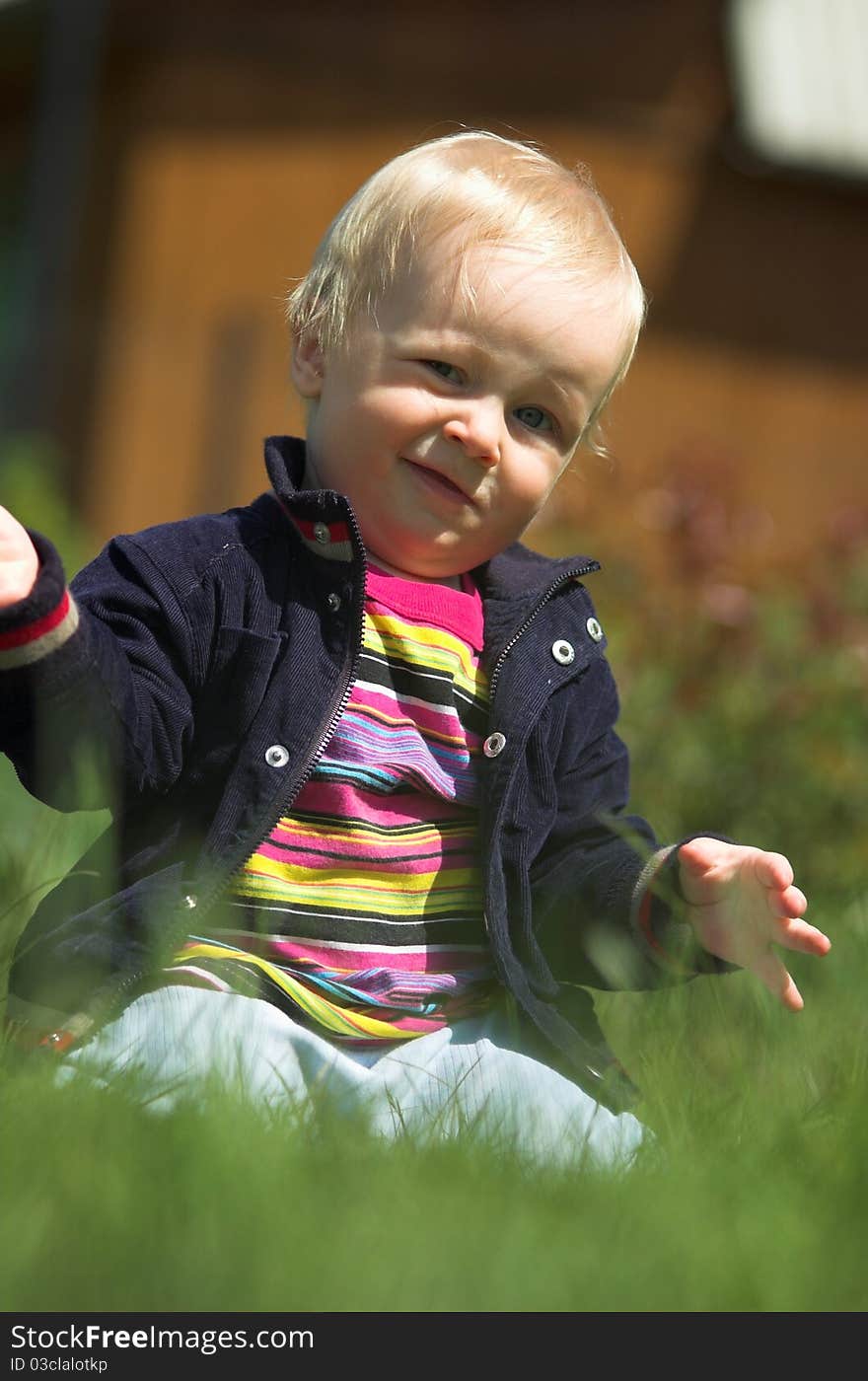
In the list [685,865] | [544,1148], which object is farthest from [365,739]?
[544,1148]

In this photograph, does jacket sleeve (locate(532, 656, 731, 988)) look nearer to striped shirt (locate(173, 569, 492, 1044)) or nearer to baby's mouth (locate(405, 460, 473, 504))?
striped shirt (locate(173, 569, 492, 1044))

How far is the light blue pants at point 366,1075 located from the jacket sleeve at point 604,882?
0.74 ft

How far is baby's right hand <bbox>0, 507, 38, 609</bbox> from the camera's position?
1.74 meters

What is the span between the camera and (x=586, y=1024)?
2.33m

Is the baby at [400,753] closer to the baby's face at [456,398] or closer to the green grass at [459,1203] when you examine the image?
the baby's face at [456,398]

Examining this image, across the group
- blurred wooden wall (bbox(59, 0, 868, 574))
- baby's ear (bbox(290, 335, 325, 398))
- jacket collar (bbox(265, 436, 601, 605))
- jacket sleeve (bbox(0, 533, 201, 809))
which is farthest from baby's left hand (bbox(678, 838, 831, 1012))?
blurred wooden wall (bbox(59, 0, 868, 574))

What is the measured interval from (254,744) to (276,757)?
4 centimetres

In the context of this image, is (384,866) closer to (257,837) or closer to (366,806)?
(366,806)

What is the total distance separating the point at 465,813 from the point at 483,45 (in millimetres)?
7757

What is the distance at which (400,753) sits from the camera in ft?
7.29

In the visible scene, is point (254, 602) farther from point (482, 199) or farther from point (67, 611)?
point (482, 199)

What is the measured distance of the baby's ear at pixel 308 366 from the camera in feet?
7.64

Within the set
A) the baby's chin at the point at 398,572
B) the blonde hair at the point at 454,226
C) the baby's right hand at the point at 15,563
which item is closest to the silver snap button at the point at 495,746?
the baby's chin at the point at 398,572

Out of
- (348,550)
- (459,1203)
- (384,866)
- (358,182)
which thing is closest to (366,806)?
(384,866)
